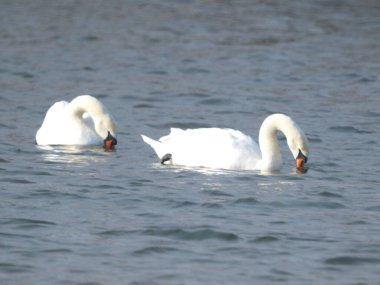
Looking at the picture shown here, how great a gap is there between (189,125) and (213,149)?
368 centimetres

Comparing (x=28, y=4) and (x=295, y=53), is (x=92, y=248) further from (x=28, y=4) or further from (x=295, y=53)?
(x=28, y=4)

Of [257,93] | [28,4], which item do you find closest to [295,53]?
[257,93]

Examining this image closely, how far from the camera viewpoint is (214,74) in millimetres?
21781

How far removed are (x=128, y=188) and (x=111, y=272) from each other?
326 centimetres

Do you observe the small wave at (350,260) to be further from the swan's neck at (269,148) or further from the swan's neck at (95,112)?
the swan's neck at (95,112)

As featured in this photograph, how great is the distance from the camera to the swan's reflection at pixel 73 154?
14188mm

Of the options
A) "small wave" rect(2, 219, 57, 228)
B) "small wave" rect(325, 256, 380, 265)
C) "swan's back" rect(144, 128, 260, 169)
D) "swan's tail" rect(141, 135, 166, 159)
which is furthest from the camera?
"swan's tail" rect(141, 135, 166, 159)

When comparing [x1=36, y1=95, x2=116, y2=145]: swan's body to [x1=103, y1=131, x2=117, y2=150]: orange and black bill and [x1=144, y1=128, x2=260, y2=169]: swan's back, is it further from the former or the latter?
[x1=144, y1=128, x2=260, y2=169]: swan's back

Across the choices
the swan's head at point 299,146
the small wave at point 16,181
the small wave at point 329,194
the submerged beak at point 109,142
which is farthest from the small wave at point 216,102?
the small wave at point 329,194

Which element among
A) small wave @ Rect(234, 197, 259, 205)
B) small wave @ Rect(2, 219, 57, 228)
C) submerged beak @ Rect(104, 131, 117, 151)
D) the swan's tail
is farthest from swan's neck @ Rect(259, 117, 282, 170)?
small wave @ Rect(2, 219, 57, 228)

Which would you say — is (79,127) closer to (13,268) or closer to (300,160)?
(300,160)

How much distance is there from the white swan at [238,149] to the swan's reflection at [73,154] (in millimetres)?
980

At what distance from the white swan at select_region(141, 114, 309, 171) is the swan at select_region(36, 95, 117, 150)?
4.88 ft

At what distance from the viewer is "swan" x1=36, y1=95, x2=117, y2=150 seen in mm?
15117
